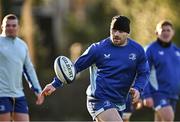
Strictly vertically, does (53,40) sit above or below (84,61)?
below

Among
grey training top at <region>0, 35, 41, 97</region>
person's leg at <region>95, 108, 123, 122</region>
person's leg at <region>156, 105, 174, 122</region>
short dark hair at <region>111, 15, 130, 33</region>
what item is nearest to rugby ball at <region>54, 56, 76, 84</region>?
person's leg at <region>95, 108, 123, 122</region>

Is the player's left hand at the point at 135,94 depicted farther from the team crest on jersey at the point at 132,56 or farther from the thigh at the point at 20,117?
the thigh at the point at 20,117

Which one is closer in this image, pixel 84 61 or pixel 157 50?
pixel 84 61

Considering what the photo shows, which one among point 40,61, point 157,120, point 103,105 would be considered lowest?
point 40,61

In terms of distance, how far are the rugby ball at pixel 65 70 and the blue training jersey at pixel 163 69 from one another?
3.74 m

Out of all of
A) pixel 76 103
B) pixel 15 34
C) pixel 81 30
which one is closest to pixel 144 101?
pixel 15 34

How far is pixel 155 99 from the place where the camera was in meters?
16.2

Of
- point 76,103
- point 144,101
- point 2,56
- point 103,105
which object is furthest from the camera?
point 76,103

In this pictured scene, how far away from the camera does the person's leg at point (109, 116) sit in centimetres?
1232

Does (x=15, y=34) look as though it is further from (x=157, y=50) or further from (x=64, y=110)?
(x=64, y=110)

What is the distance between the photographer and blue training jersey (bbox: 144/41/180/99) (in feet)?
52.6

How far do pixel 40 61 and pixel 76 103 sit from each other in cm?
1035

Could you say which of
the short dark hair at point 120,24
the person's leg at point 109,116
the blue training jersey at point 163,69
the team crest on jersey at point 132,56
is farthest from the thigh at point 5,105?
the blue training jersey at point 163,69

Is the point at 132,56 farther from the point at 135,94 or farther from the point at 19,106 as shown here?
the point at 19,106
